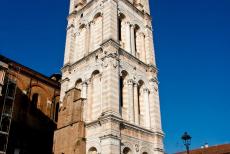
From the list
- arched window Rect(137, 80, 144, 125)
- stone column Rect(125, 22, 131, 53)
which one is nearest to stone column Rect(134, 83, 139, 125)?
arched window Rect(137, 80, 144, 125)

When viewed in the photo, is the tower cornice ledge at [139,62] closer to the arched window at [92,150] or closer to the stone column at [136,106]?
the stone column at [136,106]

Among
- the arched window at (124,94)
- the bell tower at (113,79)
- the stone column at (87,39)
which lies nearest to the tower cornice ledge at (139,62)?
the bell tower at (113,79)

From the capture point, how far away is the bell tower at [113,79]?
21031 mm

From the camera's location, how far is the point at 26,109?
85.6 ft

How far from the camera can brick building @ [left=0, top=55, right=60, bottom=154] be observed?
76.1 feet

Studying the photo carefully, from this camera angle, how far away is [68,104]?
2409 centimetres

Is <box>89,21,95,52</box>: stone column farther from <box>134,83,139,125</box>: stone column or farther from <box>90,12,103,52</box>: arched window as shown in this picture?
<box>134,83,139,125</box>: stone column

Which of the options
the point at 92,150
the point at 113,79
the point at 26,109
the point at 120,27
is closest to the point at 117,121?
the point at 92,150

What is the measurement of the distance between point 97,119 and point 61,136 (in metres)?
3.85

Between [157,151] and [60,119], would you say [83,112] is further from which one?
[157,151]

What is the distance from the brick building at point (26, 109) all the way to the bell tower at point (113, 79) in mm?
3075

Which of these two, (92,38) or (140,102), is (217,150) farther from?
(92,38)

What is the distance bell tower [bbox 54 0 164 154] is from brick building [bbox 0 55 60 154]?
3075 millimetres

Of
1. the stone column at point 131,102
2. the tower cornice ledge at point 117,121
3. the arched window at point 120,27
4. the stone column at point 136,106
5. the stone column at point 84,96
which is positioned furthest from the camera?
the arched window at point 120,27
